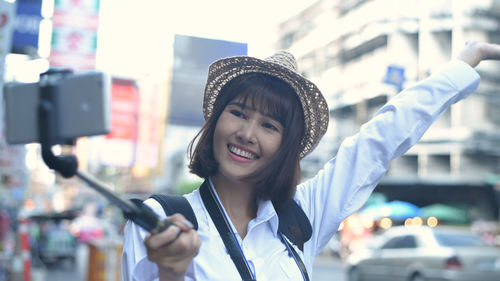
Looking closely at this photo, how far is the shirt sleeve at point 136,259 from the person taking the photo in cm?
167

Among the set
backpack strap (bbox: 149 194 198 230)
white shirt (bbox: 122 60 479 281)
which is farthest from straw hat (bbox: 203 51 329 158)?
backpack strap (bbox: 149 194 198 230)

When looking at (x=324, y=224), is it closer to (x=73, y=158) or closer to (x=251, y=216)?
(x=251, y=216)

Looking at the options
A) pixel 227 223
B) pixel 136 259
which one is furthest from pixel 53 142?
pixel 227 223

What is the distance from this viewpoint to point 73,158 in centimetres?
106

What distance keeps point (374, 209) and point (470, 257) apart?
15.9 metres

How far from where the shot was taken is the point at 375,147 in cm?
217

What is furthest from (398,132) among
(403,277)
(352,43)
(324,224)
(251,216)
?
(352,43)

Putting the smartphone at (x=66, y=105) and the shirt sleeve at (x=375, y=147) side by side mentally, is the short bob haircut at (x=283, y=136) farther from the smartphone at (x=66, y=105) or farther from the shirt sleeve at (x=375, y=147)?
the smartphone at (x=66, y=105)

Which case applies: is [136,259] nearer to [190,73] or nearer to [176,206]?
[176,206]

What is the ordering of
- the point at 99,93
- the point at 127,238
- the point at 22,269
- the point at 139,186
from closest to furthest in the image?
1. the point at 99,93
2. the point at 127,238
3. the point at 22,269
4. the point at 139,186

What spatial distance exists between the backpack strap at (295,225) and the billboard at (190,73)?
8461 millimetres

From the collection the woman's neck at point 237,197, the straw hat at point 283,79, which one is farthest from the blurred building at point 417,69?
the woman's neck at point 237,197

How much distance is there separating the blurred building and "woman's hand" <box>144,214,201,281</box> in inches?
1028

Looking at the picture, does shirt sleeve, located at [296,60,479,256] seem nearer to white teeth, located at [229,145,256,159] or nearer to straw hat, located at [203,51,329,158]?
straw hat, located at [203,51,329,158]
